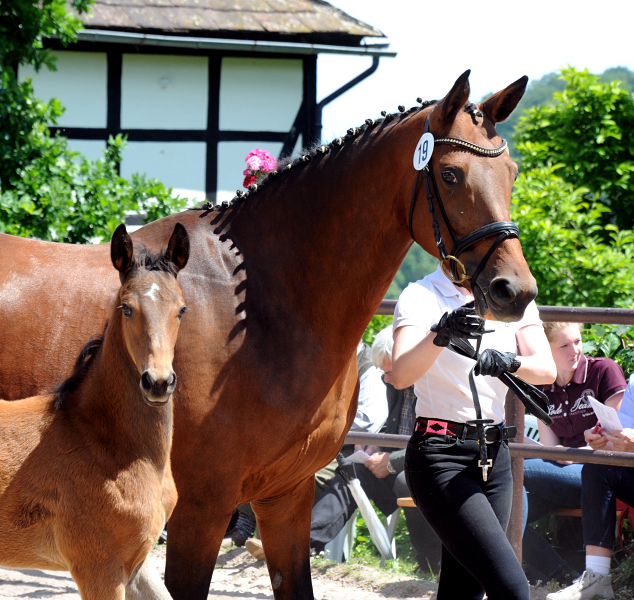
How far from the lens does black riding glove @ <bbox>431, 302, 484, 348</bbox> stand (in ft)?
9.40

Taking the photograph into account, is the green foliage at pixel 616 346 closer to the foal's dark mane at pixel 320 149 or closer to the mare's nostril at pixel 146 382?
the foal's dark mane at pixel 320 149

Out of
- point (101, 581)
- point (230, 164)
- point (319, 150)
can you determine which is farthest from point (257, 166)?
point (230, 164)

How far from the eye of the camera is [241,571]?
546 cm

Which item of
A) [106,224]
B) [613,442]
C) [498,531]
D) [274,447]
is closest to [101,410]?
[274,447]

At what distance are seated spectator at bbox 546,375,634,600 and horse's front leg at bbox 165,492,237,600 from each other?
232 centimetres

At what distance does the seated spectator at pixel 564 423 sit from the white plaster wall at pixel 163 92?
7.77 metres

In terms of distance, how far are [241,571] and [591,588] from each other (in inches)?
95.7

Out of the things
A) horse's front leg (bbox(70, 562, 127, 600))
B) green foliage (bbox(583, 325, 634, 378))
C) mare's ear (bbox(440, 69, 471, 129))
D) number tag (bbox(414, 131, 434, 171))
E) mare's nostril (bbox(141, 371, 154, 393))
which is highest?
mare's ear (bbox(440, 69, 471, 129))

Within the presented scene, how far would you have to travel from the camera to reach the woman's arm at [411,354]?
122 inches

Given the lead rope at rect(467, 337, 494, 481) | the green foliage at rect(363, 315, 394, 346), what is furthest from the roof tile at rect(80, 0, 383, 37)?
the lead rope at rect(467, 337, 494, 481)

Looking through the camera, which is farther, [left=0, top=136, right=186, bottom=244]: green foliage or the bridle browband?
[left=0, top=136, right=186, bottom=244]: green foliage

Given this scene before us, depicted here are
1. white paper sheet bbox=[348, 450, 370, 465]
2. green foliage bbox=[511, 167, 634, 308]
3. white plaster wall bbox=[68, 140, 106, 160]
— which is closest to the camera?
white paper sheet bbox=[348, 450, 370, 465]

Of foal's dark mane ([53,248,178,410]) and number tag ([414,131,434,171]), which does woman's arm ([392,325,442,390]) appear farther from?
foal's dark mane ([53,248,178,410])

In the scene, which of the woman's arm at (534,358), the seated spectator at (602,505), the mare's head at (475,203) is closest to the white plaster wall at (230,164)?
the seated spectator at (602,505)
